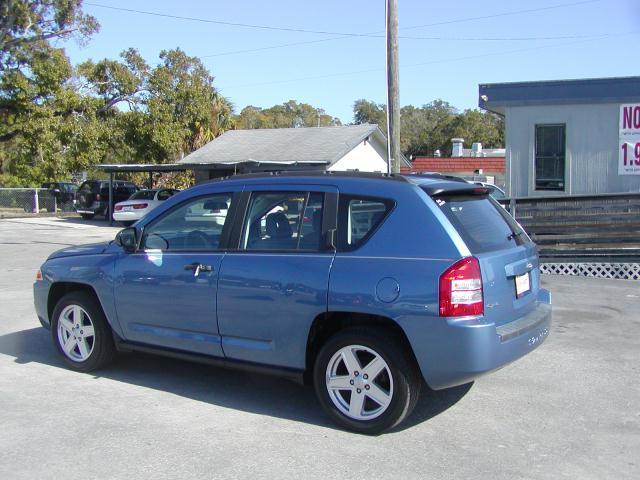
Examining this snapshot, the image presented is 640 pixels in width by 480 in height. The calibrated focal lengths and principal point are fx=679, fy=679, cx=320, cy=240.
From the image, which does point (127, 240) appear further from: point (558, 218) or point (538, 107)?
point (538, 107)

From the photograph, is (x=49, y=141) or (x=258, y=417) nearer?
(x=258, y=417)

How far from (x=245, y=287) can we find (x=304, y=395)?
121 centimetres

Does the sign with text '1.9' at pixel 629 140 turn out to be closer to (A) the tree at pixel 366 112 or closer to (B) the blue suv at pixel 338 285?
(B) the blue suv at pixel 338 285

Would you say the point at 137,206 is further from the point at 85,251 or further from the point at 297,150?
the point at 85,251

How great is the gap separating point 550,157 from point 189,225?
375 inches

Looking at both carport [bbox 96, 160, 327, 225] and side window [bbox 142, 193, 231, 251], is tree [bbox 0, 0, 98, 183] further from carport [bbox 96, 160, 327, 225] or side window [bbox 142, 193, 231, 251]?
side window [bbox 142, 193, 231, 251]

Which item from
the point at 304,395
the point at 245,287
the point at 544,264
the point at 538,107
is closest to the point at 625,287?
the point at 544,264

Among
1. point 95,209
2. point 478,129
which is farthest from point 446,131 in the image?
point 95,209

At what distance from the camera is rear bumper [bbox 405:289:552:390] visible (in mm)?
4371

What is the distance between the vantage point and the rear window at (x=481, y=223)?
467 centimetres

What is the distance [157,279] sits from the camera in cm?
554

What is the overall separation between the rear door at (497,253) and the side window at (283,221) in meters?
0.94

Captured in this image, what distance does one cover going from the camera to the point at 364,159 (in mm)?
31141

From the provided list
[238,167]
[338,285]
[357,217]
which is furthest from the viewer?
[238,167]
